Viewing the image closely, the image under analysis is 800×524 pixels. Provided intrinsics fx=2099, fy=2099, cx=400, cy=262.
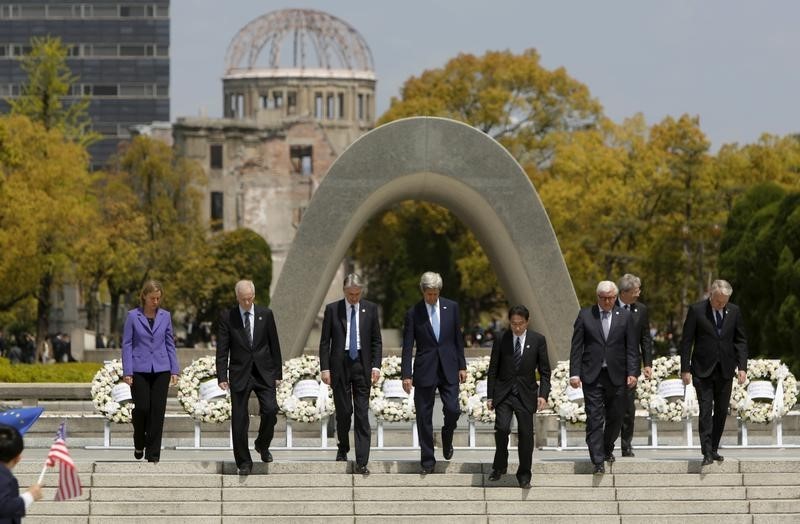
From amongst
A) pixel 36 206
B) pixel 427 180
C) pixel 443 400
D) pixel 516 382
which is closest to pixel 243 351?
pixel 443 400

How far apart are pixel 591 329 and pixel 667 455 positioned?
3.33 metres

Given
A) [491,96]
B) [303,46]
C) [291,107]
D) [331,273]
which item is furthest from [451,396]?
[291,107]

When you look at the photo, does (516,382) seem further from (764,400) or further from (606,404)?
(764,400)

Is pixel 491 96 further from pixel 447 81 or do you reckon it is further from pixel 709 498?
pixel 709 498

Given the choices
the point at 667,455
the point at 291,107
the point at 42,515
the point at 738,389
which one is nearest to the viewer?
the point at 42,515

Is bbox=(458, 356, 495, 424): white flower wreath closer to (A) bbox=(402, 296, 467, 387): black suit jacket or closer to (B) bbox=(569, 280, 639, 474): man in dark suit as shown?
(B) bbox=(569, 280, 639, 474): man in dark suit

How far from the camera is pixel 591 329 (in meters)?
20.2

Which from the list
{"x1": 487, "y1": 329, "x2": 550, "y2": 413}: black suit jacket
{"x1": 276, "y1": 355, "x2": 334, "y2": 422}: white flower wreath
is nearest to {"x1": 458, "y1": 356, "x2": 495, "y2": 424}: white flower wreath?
{"x1": 276, "y1": 355, "x2": 334, "y2": 422}: white flower wreath

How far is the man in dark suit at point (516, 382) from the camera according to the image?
1955 centimetres

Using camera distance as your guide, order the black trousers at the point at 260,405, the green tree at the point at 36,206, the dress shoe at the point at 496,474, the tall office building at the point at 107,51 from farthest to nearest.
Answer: the tall office building at the point at 107,51
the green tree at the point at 36,206
the black trousers at the point at 260,405
the dress shoe at the point at 496,474

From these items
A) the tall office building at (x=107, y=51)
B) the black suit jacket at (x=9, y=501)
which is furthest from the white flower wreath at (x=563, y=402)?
the tall office building at (x=107, y=51)

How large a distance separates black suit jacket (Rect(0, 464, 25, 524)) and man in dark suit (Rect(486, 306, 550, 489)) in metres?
6.99

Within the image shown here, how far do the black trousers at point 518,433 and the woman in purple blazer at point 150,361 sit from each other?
10.5ft

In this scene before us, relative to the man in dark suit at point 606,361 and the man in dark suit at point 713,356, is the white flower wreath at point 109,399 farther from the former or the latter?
the man in dark suit at point 713,356
